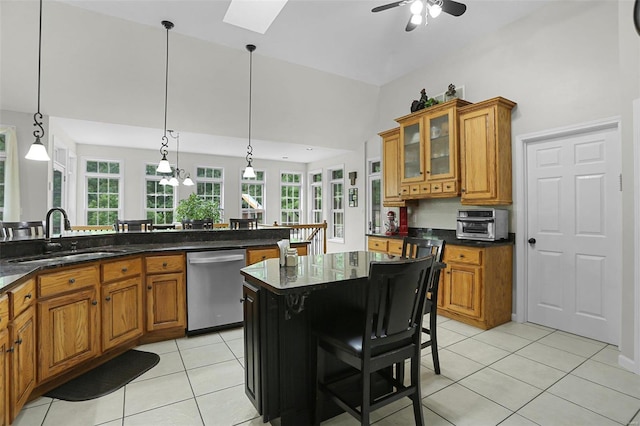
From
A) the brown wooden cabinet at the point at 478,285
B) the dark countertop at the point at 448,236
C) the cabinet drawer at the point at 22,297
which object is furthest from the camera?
the dark countertop at the point at 448,236

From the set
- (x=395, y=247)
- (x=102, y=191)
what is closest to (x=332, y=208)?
(x=395, y=247)

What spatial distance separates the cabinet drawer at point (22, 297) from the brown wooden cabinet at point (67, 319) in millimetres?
79

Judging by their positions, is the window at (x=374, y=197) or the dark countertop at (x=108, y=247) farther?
the window at (x=374, y=197)

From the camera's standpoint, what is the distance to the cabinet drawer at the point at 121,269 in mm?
2746

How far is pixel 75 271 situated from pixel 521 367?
372cm

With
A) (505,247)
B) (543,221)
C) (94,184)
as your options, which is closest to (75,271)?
(505,247)

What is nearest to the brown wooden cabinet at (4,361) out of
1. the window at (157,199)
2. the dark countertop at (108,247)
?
the dark countertop at (108,247)

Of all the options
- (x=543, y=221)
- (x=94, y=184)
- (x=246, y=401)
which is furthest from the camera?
(x=94, y=184)

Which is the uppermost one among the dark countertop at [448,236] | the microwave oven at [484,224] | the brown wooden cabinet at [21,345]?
the microwave oven at [484,224]

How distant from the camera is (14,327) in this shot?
188 centimetres

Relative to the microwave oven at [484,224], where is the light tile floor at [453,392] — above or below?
below

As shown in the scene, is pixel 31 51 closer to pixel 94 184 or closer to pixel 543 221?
pixel 94 184

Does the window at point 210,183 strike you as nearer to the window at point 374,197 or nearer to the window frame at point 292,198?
the window frame at point 292,198

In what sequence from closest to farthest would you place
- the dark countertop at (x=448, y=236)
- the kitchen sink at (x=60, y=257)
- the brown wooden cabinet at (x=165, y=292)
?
the kitchen sink at (x=60, y=257) < the brown wooden cabinet at (x=165, y=292) < the dark countertop at (x=448, y=236)
